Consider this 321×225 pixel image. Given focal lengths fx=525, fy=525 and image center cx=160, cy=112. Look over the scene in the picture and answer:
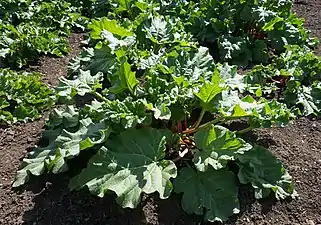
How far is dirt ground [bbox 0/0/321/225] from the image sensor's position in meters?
3.25

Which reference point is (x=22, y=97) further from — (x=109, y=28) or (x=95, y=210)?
(x=95, y=210)

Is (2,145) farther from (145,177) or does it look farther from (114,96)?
(145,177)

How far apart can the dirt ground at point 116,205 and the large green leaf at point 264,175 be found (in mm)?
86

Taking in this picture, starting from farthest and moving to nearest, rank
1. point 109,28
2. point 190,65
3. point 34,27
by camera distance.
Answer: point 34,27
point 109,28
point 190,65

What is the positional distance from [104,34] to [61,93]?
→ 34.6 inches

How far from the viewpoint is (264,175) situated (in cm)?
347

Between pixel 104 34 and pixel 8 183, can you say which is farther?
pixel 104 34

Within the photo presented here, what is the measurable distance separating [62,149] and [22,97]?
42.3 inches

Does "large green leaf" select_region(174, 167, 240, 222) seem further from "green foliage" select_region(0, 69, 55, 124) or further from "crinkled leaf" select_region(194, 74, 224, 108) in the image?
"green foliage" select_region(0, 69, 55, 124)

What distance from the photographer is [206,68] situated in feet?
12.5

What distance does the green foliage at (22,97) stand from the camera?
4074 mm

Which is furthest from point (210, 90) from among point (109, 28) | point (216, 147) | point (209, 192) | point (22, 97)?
point (22, 97)

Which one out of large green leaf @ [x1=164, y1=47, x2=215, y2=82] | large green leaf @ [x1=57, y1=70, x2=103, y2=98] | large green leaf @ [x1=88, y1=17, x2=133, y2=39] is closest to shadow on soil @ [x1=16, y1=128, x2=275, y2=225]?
large green leaf @ [x1=57, y1=70, x2=103, y2=98]

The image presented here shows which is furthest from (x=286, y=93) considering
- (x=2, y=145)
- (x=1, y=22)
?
(x=1, y=22)
